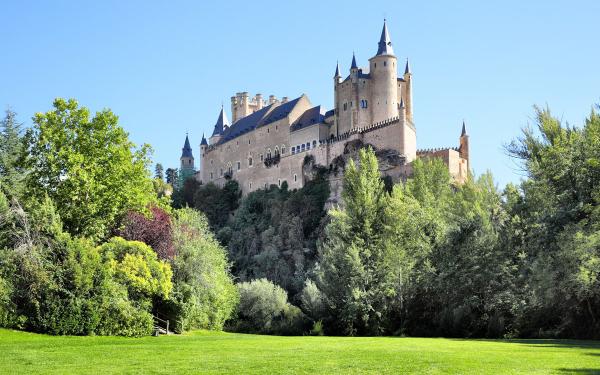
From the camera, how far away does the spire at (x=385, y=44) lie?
81.3 meters

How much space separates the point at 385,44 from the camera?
81688 mm

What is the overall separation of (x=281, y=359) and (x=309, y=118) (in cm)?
7190

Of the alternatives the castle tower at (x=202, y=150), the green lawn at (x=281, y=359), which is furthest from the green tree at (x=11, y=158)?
the castle tower at (x=202, y=150)

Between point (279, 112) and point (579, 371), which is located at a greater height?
point (279, 112)

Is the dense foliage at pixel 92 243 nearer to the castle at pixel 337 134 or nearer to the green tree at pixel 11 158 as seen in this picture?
the green tree at pixel 11 158

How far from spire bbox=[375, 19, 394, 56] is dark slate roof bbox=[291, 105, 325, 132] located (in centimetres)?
1099

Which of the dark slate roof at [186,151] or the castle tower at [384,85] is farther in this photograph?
the dark slate roof at [186,151]

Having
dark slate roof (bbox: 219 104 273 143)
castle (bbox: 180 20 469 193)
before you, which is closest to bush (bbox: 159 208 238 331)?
castle (bbox: 180 20 469 193)

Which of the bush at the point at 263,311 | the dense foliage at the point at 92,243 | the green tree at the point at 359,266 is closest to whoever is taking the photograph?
the dense foliage at the point at 92,243

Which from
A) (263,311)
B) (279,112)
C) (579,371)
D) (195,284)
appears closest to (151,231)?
(195,284)

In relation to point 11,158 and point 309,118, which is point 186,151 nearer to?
point 309,118

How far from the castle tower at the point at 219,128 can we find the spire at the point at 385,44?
36.6 metres

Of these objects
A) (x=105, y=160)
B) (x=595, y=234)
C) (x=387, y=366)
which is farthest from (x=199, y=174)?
(x=387, y=366)

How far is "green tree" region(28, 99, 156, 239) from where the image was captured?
3803 cm
